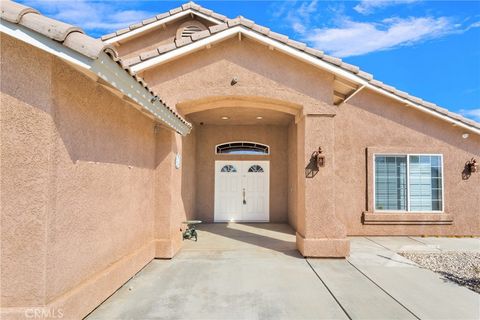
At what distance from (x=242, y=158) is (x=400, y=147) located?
245 inches

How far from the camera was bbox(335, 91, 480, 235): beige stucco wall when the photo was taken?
10.4 m

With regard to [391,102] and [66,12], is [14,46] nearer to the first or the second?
[66,12]

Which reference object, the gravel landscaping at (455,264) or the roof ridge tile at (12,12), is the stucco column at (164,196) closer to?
the roof ridge tile at (12,12)

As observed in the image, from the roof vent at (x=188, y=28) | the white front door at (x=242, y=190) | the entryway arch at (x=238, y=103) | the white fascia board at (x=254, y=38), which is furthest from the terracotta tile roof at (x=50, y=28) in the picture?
the white front door at (x=242, y=190)

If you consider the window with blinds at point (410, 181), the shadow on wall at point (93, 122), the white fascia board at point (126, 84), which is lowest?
the window with blinds at point (410, 181)

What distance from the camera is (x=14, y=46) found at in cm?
335

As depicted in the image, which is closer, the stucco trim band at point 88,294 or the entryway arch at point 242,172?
the stucco trim band at point 88,294

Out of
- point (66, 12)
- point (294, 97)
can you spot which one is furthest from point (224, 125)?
point (66, 12)

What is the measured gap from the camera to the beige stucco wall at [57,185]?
3.34 m

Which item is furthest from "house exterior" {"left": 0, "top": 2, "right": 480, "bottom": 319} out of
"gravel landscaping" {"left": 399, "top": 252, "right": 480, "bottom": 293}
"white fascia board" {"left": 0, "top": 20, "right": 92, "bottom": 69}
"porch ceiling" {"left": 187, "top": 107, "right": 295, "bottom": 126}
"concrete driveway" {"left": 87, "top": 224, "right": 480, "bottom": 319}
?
"gravel landscaping" {"left": 399, "top": 252, "right": 480, "bottom": 293}

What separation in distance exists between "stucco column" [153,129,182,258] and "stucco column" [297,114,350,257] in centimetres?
332

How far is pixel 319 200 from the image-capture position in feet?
23.9

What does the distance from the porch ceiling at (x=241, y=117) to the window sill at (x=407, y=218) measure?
4615 millimetres

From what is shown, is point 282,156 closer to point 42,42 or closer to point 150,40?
point 150,40
